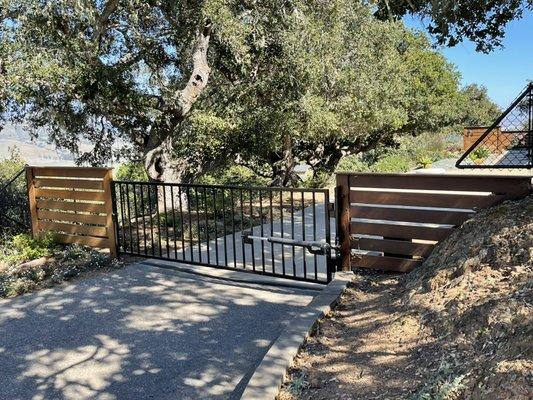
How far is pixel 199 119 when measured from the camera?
8.30 metres

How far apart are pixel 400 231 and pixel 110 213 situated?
3.56 m

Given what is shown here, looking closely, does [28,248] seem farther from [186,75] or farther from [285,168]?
[285,168]

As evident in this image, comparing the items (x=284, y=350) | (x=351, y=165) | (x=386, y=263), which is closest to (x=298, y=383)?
(x=284, y=350)

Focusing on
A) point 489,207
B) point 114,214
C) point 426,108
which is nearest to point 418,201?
point 489,207

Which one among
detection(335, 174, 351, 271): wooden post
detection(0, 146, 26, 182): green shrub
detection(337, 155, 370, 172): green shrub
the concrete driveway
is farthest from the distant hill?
detection(337, 155, 370, 172): green shrub

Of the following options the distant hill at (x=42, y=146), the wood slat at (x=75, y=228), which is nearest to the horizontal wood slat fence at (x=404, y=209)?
the wood slat at (x=75, y=228)

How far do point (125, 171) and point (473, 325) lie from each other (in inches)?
444

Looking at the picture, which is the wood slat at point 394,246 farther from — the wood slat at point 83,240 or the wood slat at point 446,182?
the wood slat at point 83,240

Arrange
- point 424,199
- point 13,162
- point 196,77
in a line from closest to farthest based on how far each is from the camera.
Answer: point 424,199, point 196,77, point 13,162

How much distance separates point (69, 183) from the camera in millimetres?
6242

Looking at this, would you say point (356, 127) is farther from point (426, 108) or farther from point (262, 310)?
point (262, 310)

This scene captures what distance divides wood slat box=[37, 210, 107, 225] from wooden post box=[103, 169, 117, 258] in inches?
6.0

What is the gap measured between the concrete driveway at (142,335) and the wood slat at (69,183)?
1.34m

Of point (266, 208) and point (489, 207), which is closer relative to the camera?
point (489, 207)
